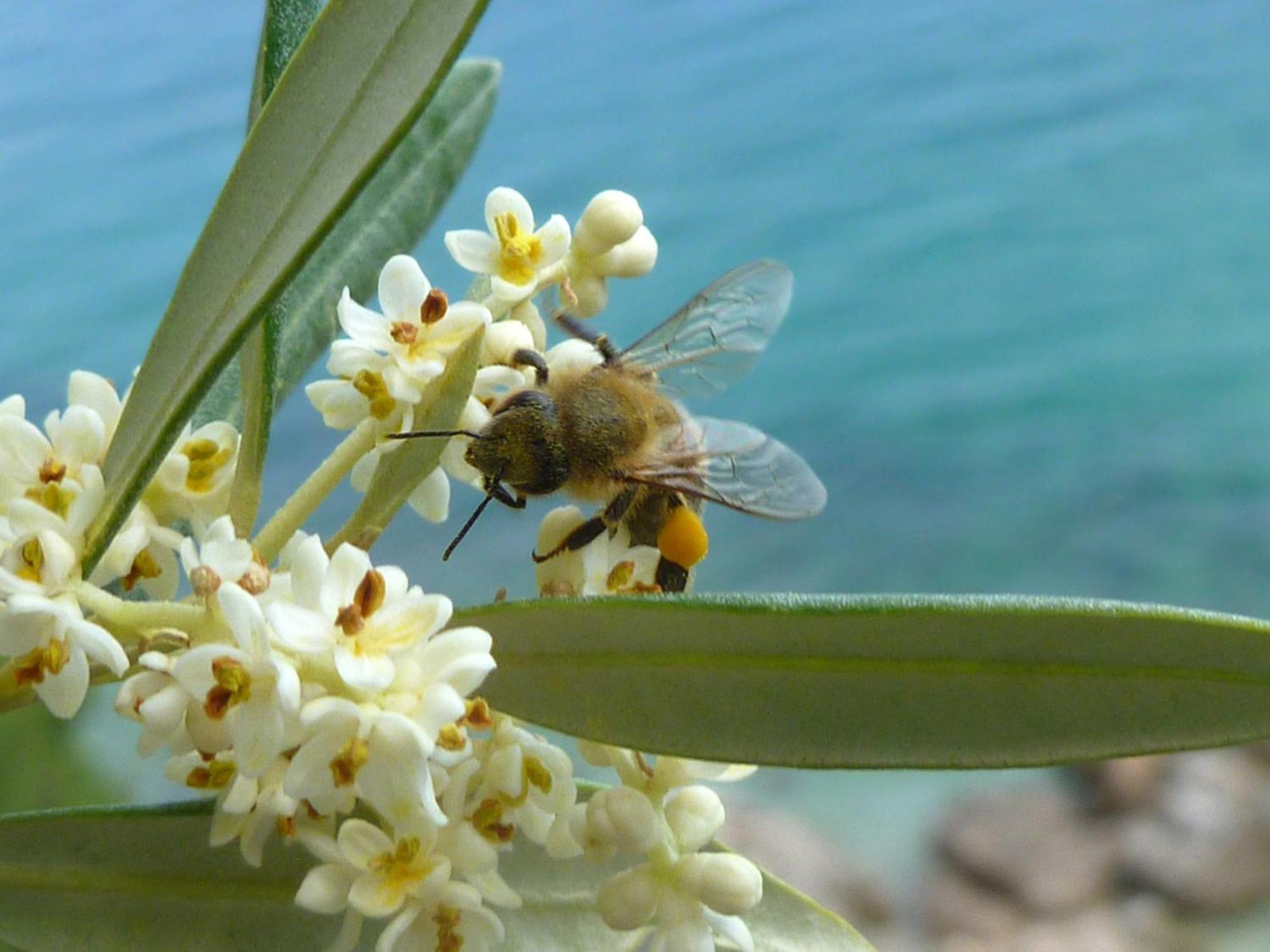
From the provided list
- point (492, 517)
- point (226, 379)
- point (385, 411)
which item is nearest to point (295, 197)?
point (385, 411)

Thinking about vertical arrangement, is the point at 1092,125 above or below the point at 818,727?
below

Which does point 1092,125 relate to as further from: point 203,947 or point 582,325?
point 203,947

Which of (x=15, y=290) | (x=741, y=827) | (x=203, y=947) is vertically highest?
(x=203, y=947)

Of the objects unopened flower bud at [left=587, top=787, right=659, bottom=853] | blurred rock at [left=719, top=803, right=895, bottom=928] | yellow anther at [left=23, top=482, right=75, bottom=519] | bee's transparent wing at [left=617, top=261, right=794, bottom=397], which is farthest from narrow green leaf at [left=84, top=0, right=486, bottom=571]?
blurred rock at [left=719, top=803, right=895, bottom=928]

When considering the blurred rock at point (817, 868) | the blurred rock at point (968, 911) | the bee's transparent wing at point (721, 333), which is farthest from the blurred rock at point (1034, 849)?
the bee's transparent wing at point (721, 333)

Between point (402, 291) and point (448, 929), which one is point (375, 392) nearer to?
point (402, 291)

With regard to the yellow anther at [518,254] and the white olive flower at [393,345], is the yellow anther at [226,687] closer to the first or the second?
the white olive flower at [393,345]

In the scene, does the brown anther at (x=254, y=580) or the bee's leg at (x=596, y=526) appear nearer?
the brown anther at (x=254, y=580)
